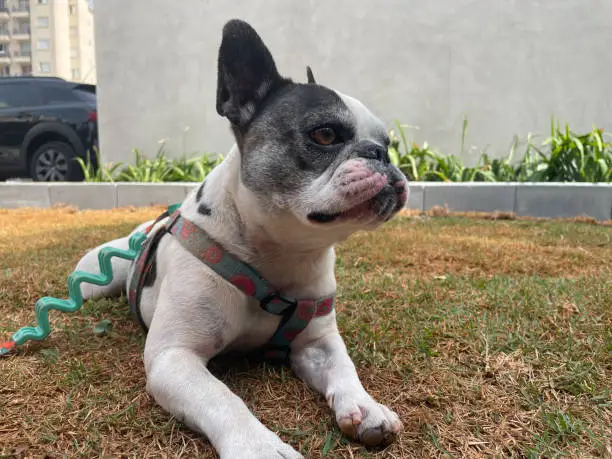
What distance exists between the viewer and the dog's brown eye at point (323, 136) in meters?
1.75

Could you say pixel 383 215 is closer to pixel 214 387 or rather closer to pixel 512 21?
pixel 214 387

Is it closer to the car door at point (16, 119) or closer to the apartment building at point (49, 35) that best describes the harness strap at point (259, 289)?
the car door at point (16, 119)

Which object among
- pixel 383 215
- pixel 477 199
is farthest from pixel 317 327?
pixel 477 199

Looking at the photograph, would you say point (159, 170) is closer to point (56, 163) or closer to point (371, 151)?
point (56, 163)

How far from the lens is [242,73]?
1909mm

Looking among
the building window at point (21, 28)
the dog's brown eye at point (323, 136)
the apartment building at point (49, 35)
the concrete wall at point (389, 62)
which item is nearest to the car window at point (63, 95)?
the concrete wall at point (389, 62)

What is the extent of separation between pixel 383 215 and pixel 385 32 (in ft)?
21.2

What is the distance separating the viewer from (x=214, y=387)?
59.1 inches

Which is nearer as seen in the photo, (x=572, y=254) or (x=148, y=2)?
(x=572, y=254)

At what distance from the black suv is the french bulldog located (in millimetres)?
8044

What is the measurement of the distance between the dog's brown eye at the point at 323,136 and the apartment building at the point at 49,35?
2335 inches

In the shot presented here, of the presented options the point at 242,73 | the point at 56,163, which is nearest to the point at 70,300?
the point at 242,73

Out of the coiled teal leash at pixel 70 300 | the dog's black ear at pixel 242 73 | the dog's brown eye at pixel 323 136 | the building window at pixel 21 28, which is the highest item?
the building window at pixel 21 28

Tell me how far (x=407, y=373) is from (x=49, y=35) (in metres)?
67.3
